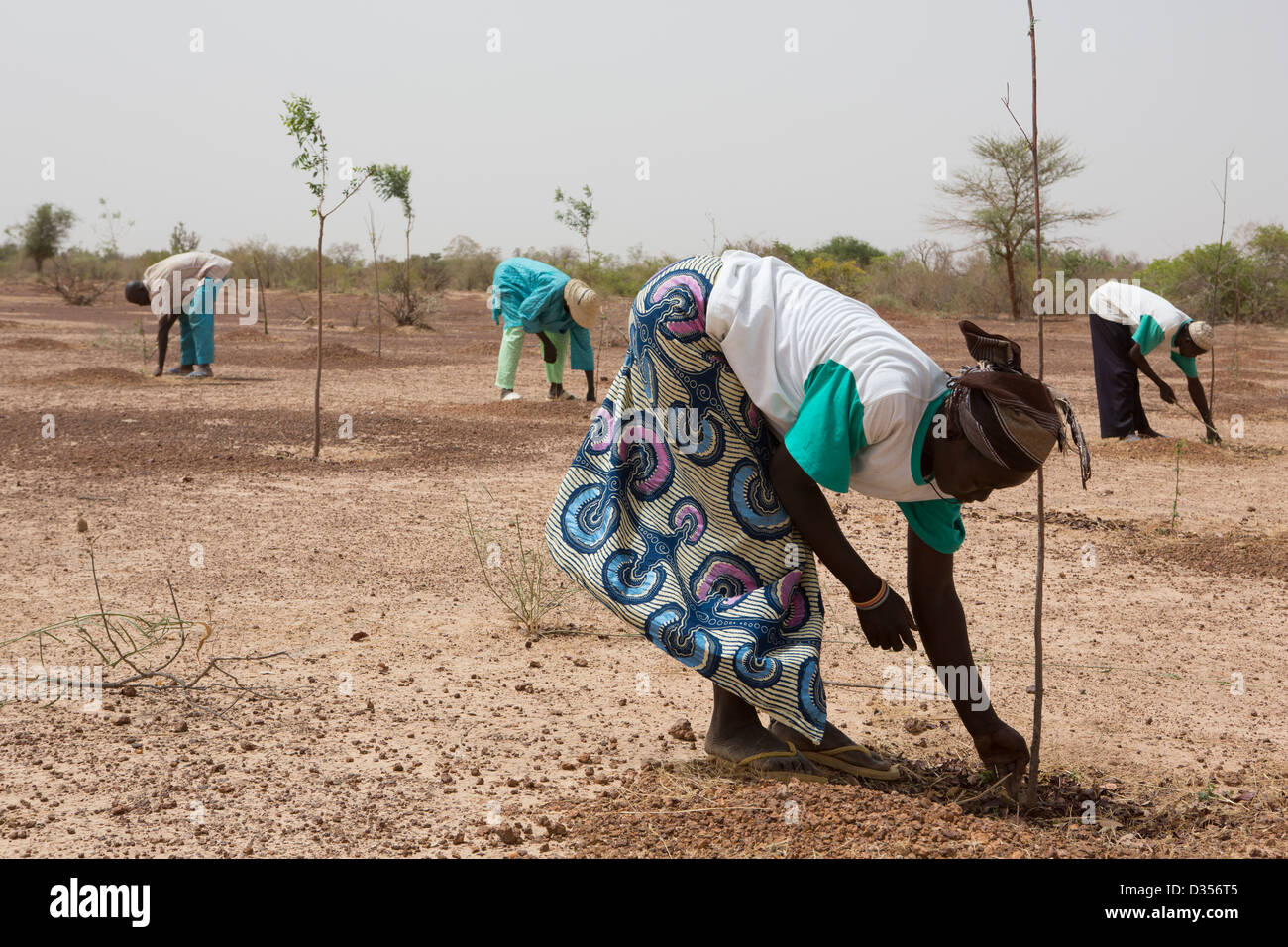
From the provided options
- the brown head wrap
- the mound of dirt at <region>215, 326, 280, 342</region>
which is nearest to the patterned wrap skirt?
the brown head wrap

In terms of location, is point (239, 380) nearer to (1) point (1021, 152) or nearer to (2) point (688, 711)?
(2) point (688, 711)

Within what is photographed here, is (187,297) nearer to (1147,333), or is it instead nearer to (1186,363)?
(1147,333)

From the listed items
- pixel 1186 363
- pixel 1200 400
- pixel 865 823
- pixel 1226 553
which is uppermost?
pixel 1186 363

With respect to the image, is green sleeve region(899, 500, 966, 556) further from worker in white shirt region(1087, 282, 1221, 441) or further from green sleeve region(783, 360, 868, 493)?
worker in white shirt region(1087, 282, 1221, 441)

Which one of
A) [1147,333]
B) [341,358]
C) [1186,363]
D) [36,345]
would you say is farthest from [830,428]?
[36,345]

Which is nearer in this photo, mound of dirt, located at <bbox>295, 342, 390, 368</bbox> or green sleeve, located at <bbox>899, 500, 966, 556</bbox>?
green sleeve, located at <bbox>899, 500, 966, 556</bbox>

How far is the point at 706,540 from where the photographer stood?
264 cm

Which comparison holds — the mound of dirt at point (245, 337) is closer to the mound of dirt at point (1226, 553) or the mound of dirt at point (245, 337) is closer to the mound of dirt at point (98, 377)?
the mound of dirt at point (98, 377)

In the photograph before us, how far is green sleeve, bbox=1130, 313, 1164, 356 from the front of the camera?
8352mm

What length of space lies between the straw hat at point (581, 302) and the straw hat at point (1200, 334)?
182 inches

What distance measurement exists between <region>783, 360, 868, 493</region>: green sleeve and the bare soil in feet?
2.59

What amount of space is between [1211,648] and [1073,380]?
1123 centimetres

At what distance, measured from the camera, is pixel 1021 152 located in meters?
31.3

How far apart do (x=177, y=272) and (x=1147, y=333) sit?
29.5 feet
